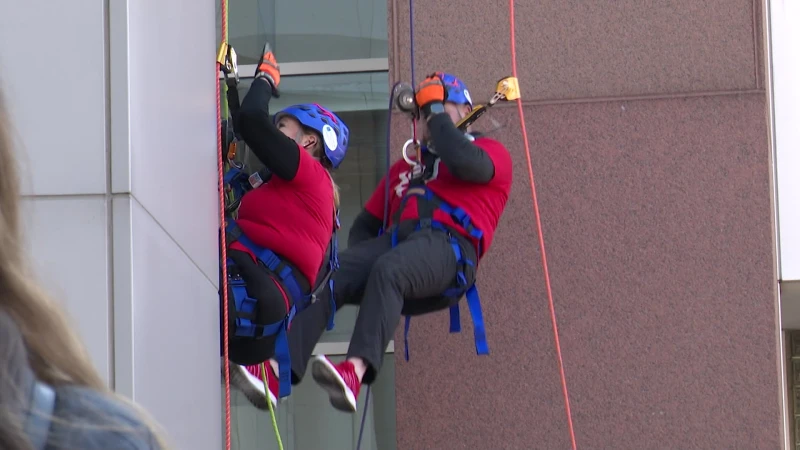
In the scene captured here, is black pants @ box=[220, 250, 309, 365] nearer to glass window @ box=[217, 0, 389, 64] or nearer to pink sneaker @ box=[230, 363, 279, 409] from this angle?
pink sneaker @ box=[230, 363, 279, 409]

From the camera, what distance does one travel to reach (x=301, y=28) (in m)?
7.13

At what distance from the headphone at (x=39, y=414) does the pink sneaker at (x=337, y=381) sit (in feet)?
11.4

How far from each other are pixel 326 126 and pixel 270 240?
65 centimetres

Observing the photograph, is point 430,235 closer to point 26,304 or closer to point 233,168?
point 233,168

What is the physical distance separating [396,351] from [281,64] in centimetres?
182

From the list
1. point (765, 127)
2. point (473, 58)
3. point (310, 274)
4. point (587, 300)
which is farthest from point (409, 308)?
point (765, 127)

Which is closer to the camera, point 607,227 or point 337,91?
point 607,227

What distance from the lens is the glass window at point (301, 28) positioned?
7.11 meters

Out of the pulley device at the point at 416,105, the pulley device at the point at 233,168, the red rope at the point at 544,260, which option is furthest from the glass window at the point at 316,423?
the pulley device at the point at 233,168

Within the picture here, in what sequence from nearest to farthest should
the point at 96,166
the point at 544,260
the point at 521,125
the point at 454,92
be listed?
1. the point at 96,166
2. the point at 454,92
3. the point at 544,260
4. the point at 521,125

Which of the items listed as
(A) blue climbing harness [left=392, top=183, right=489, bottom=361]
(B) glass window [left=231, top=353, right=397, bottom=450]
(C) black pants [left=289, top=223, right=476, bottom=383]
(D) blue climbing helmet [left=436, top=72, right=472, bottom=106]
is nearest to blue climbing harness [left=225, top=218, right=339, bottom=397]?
(C) black pants [left=289, top=223, right=476, bottom=383]

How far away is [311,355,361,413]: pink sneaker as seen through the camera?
450 cm

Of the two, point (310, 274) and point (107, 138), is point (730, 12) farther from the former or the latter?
point (107, 138)

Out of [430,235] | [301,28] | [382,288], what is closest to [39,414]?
[382,288]
